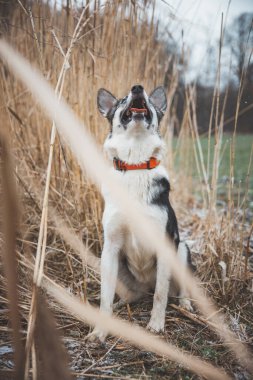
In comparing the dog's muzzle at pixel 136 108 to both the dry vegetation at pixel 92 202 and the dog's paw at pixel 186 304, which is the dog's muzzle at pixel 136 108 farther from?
the dog's paw at pixel 186 304

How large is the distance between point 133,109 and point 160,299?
129 centimetres

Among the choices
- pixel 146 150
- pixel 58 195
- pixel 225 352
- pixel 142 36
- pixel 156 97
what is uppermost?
pixel 142 36

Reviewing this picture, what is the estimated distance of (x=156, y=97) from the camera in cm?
226

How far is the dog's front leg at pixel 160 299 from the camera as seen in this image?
1727 mm

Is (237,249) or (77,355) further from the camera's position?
(237,249)

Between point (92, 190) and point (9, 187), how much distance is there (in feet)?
6.66

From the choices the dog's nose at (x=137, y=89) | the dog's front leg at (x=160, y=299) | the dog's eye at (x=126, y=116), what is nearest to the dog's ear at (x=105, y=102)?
the dog's eye at (x=126, y=116)

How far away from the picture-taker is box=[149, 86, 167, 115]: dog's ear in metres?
2.23

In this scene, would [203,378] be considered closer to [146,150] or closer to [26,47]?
[146,150]

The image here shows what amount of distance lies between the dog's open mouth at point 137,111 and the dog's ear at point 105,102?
0.59 ft

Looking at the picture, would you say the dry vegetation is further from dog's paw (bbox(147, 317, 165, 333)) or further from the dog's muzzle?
the dog's muzzle

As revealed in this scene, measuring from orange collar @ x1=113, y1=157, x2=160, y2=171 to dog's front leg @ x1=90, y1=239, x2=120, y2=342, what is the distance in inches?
19.7

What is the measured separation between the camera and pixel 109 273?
72.2 inches

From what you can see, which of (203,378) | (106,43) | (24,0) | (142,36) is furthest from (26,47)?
(203,378)
